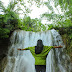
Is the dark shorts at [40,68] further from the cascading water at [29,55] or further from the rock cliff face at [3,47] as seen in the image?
the rock cliff face at [3,47]

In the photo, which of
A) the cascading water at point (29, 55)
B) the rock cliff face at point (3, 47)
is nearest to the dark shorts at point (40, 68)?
the cascading water at point (29, 55)

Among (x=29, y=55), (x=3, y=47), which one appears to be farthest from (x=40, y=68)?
(x=3, y=47)

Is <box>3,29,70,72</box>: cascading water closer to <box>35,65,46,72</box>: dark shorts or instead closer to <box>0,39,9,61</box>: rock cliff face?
<box>0,39,9,61</box>: rock cliff face

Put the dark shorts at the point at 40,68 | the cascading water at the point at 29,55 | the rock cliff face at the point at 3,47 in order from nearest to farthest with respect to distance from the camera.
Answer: the dark shorts at the point at 40,68 < the cascading water at the point at 29,55 < the rock cliff face at the point at 3,47

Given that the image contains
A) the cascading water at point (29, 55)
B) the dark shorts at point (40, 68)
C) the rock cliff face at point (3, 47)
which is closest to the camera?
the dark shorts at point (40, 68)

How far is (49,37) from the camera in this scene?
8.42 m

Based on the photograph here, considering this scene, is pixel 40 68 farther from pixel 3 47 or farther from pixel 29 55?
pixel 3 47

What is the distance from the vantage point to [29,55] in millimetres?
7805

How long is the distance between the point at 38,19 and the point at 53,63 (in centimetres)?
949

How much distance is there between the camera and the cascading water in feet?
23.6

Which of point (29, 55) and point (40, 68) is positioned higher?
point (40, 68)

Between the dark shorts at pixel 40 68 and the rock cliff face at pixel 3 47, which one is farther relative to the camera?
the rock cliff face at pixel 3 47

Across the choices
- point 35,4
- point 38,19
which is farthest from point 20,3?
point 38,19

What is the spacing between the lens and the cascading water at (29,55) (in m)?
7.18
